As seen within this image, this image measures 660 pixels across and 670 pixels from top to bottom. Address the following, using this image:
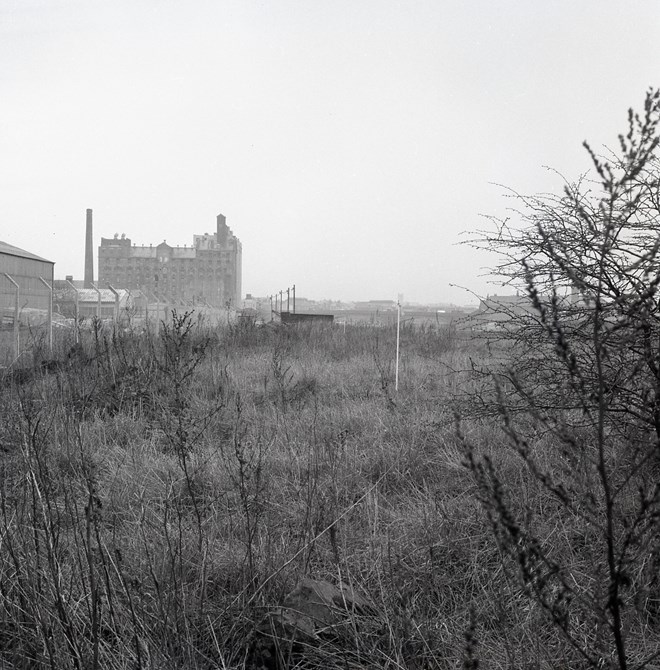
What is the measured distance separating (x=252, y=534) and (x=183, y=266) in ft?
276

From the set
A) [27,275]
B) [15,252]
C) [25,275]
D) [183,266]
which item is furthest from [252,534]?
[183,266]

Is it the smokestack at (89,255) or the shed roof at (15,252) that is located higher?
the smokestack at (89,255)

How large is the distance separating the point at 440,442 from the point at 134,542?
2.57 meters

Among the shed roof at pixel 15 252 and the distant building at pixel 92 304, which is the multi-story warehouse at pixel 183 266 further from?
the shed roof at pixel 15 252

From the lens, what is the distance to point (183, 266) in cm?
8325

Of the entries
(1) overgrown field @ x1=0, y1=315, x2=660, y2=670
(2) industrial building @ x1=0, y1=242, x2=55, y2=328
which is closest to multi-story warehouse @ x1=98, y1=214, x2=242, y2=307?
(2) industrial building @ x1=0, y1=242, x2=55, y2=328

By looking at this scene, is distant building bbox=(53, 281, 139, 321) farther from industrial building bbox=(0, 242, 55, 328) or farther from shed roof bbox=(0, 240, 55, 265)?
shed roof bbox=(0, 240, 55, 265)

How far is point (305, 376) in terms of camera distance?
7871 mm

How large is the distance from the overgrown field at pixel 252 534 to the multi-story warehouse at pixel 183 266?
77.2m

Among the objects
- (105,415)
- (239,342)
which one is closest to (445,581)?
(105,415)

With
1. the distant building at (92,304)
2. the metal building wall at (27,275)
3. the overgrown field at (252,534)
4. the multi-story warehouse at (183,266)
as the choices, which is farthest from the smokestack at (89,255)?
the overgrown field at (252,534)

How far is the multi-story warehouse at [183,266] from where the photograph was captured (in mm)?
81938

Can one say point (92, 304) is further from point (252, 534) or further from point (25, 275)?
point (252, 534)

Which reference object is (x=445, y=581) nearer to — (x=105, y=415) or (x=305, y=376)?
(x=105, y=415)
